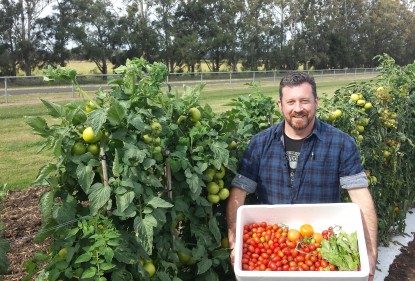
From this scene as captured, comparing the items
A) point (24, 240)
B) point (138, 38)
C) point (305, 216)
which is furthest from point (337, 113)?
point (138, 38)

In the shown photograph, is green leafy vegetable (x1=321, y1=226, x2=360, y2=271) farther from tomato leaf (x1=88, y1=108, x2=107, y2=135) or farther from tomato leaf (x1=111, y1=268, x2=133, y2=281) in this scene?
tomato leaf (x1=88, y1=108, x2=107, y2=135)

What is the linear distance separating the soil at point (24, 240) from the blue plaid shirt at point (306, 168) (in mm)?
1841

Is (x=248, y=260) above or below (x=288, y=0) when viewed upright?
below

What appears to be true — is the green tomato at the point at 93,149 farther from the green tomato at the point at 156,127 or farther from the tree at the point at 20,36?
the tree at the point at 20,36

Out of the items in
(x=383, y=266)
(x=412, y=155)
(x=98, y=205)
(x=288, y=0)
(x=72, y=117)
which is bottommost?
(x=383, y=266)

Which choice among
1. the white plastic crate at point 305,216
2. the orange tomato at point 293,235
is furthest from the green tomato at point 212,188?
the orange tomato at point 293,235

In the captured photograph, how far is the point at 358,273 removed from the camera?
1912 mm

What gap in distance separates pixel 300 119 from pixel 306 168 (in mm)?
326

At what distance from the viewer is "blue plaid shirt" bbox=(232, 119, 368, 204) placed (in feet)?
9.25

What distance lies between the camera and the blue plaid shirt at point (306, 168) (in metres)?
2.82

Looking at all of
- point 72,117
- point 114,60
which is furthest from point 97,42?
point 72,117

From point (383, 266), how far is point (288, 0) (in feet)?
172

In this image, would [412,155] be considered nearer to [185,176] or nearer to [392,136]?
[392,136]

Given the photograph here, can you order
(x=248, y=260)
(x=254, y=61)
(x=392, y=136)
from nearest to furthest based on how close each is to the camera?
1. (x=248, y=260)
2. (x=392, y=136)
3. (x=254, y=61)
